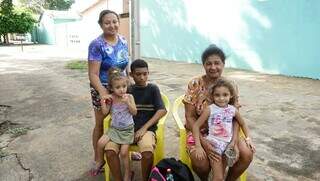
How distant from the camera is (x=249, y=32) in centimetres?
1122

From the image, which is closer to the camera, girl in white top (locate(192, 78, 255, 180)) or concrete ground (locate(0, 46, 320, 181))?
girl in white top (locate(192, 78, 255, 180))

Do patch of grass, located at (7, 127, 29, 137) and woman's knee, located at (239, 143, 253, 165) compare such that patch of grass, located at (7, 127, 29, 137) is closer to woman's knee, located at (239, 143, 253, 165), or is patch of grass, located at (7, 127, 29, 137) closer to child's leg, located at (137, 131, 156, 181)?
child's leg, located at (137, 131, 156, 181)

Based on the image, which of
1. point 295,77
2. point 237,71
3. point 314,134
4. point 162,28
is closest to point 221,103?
point 314,134

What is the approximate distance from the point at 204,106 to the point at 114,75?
846mm

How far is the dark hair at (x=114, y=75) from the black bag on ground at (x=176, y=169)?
84 cm

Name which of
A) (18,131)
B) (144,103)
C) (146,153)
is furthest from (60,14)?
(146,153)

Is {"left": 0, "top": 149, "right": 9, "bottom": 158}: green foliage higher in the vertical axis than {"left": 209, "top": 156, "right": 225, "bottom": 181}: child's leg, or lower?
lower

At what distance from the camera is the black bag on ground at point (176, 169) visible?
9.68 feet

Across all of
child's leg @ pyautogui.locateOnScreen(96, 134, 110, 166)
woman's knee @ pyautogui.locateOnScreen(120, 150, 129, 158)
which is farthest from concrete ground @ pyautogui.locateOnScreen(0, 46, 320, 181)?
woman's knee @ pyautogui.locateOnScreen(120, 150, 129, 158)

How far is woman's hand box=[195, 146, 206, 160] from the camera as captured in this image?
2.98m

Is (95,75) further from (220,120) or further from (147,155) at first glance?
(220,120)

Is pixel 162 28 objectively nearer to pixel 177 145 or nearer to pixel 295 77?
pixel 295 77

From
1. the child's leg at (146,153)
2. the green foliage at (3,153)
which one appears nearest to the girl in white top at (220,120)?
the child's leg at (146,153)

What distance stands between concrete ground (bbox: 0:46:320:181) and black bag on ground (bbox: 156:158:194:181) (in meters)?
0.65
